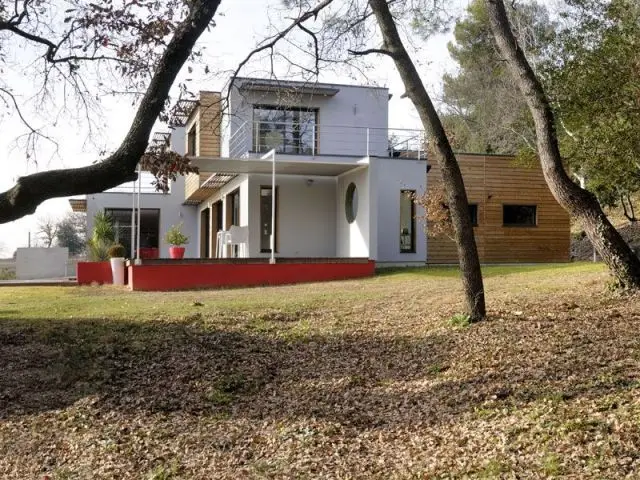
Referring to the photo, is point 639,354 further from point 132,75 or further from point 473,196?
point 473,196

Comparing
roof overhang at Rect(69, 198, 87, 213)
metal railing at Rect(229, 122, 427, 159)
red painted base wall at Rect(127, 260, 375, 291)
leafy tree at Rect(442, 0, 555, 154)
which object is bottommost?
red painted base wall at Rect(127, 260, 375, 291)

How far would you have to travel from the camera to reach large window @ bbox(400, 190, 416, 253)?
18734 millimetres

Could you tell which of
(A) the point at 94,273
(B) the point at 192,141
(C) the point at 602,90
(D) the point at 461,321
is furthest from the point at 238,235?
(C) the point at 602,90

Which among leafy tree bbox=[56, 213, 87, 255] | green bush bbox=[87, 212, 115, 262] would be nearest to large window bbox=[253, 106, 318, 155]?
green bush bbox=[87, 212, 115, 262]

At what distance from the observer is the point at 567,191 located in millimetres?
7805

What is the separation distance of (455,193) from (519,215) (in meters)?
14.4

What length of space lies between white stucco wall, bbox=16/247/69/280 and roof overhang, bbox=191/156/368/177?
24.7 ft

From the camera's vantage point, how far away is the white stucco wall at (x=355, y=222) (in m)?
17.0

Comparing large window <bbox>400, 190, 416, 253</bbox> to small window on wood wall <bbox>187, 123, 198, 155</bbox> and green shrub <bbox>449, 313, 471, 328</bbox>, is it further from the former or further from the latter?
green shrub <bbox>449, 313, 471, 328</bbox>

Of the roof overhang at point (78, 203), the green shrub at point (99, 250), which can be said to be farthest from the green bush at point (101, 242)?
the roof overhang at point (78, 203)

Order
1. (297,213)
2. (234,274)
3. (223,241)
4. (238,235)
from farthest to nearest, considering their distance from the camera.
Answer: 1. (297,213)
2. (223,241)
3. (238,235)
4. (234,274)

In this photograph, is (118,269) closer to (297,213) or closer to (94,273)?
(94,273)

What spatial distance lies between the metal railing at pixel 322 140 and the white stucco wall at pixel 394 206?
0.61 m

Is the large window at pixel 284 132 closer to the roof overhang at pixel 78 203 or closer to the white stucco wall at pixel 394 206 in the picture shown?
the white stucco wall at pixel 394 206
